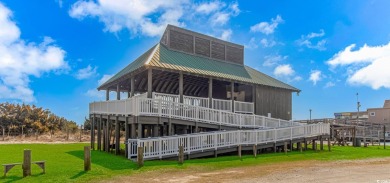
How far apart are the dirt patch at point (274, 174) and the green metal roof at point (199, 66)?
25.5 ft

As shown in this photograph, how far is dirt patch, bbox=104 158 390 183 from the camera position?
10.8m

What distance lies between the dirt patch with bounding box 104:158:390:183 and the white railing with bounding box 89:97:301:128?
15.4 ft

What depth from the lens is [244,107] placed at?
23672 millimetres

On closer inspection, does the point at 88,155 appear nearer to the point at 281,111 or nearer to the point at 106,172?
the point at 106,172

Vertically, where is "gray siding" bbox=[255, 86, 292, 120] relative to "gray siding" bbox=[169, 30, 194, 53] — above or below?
below

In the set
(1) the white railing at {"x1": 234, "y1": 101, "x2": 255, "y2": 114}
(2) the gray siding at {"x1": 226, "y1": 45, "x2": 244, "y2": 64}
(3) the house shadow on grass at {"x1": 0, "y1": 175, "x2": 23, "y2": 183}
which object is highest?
(2) the gray siding at {"x1": 226, "y1": 45, "x2": 244, "y2": 64}

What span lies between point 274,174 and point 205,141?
5.13 meters

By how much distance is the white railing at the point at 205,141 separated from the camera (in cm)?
1473

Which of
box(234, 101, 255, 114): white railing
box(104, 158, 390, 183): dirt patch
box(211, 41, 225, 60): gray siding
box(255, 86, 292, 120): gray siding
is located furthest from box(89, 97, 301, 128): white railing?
box(211, 41, 225, 60): gray siding

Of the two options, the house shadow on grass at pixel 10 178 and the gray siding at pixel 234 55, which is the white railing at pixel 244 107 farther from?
the house shadow on grass at pixel 10 178

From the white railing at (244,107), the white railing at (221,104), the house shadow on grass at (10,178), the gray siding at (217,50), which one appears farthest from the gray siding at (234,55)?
the house shadow on grass at (10,178)

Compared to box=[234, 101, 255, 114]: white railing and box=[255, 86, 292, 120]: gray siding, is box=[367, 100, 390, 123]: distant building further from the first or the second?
box=[234, 101, 255, 114]: white railing

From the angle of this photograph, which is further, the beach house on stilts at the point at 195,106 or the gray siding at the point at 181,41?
the gray siding at the point at 181,41

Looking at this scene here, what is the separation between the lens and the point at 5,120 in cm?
3941
